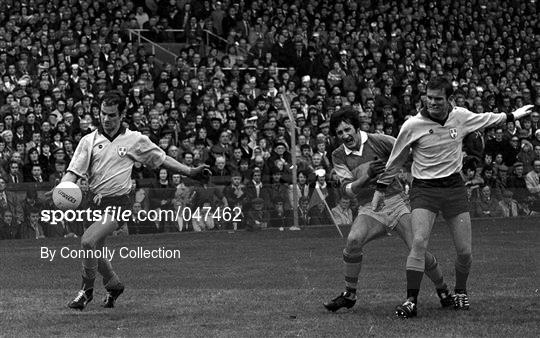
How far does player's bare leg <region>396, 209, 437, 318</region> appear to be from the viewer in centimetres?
948

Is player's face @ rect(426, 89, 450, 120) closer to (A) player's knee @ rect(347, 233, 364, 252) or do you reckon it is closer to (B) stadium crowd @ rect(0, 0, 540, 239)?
(A) player's knee @ rect(347, 233, 364, 252)

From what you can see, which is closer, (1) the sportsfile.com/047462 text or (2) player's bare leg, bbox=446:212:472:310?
(2) player's bare leg, bbox=446:212:472:310

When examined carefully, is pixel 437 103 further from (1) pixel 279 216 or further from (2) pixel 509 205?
(2) pixel 509 205

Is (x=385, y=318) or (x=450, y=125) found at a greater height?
(x=450, y=125)

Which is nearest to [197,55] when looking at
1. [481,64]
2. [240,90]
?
[240,90]

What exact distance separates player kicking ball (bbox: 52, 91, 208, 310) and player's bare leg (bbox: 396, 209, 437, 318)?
2.19 meters

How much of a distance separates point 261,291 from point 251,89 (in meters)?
13.6

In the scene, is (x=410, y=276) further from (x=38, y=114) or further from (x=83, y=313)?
(x=38, y=114)

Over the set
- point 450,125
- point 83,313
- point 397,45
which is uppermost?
point 397,45

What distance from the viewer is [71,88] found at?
22.1 m

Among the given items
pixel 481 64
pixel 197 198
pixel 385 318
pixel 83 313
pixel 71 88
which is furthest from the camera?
pixel 481 64

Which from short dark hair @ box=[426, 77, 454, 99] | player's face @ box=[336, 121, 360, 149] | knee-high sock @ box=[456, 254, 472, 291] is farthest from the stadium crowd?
short dark hair @ box=[426, 77, 454, 99]

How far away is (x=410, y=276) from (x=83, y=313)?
294 centimetres

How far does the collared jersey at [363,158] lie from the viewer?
10.3m
